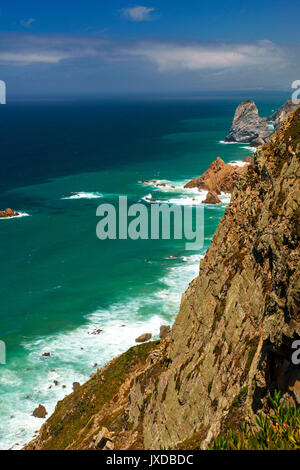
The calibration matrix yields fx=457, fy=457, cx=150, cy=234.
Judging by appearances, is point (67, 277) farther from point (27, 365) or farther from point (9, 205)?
point (9, 205)

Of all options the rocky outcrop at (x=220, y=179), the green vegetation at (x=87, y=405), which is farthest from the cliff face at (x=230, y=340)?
the rocky outcrop at (x=220, y=179)

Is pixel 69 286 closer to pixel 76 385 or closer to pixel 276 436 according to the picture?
pixel 76 385

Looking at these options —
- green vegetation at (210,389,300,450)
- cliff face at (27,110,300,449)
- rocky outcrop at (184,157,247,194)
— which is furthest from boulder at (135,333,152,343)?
rocky outcrop at (184,157,247,194)

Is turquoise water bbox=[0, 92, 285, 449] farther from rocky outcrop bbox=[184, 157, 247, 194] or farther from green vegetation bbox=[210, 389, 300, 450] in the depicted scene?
green vegetation bbox=[210, 389, 300, 450]

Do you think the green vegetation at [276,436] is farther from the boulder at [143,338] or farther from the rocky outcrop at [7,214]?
the rocky outcrop at [7,214]

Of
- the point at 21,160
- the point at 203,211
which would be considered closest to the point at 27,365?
the point at 203,211

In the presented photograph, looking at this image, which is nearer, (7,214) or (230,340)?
(230,340)

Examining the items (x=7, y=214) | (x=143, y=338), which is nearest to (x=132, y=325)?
(x=143, y=338)

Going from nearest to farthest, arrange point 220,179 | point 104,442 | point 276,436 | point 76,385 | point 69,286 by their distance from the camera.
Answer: point 276,436 < point 104,442 < point 76,385 < point 69,286 < point 220,179
